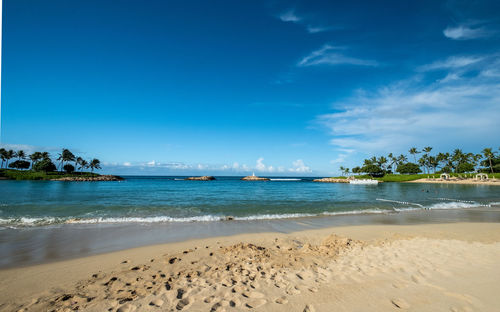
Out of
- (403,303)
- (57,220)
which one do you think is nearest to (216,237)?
(403,303)

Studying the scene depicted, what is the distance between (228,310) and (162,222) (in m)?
10.9

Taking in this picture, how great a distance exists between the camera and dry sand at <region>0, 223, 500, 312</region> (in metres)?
4.00

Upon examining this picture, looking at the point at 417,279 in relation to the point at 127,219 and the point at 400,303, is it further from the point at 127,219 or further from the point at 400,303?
the point at 127,219

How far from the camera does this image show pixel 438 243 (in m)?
8.16

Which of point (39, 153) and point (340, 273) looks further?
point (39, 153)

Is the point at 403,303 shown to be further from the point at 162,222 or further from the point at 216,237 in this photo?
the point at 162,222

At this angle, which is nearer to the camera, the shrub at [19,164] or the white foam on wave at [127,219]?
the white foam on wave at [127,219]

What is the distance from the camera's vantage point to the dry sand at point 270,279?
4.00 m

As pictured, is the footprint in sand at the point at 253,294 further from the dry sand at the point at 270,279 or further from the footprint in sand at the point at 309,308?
the footprint in sand at the point at 309,308

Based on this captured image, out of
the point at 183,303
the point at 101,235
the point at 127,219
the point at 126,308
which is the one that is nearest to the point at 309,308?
the point at 183,303

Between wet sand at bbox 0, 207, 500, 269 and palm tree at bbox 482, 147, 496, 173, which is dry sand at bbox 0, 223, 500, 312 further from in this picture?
palm tree at bbox 482, 147, 496, 173

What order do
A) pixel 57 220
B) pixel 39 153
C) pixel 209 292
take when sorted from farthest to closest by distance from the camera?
1. pixel 39 153
2. pixel 57 220
3. pixel 209 292

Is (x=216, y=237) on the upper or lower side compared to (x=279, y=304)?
lower

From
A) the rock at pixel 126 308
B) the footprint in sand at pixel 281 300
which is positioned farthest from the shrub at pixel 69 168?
the footprint in sand at pixel 281 300
